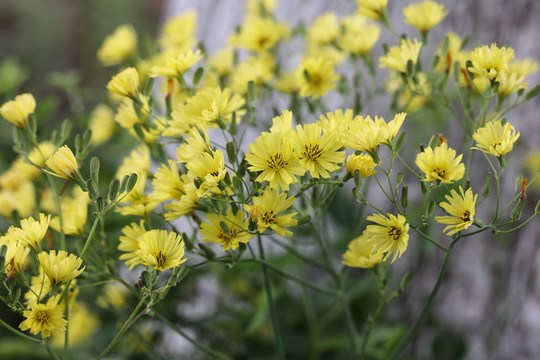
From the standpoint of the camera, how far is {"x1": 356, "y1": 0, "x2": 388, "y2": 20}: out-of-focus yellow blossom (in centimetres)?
61

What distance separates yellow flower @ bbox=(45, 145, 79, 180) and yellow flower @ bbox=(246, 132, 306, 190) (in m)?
0.16

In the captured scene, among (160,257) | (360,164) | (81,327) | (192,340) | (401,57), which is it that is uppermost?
(401,57)

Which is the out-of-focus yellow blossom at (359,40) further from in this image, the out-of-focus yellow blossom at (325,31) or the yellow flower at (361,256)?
the yellow flower at (361,256)

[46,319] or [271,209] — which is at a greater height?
[271,209]

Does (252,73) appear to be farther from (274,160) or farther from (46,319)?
(46,319)

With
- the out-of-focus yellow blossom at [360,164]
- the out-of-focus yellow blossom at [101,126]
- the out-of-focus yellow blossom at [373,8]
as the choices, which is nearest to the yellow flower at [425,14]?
the out-of-focus yellow blossom at [373,8]

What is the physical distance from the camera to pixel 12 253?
40cm

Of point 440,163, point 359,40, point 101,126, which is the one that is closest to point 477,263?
point 359,40

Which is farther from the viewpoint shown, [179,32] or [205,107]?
[179,32]

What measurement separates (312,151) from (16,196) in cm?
40

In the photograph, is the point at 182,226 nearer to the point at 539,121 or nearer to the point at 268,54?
the point at 268,54

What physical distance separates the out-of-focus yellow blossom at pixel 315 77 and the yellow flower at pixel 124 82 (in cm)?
19


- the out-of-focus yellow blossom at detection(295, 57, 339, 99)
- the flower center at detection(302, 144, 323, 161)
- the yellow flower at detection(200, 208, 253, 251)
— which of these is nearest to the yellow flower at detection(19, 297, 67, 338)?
the yellow flower at detection(200, 208, 253, 251)

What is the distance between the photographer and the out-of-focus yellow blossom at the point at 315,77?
58 cm
